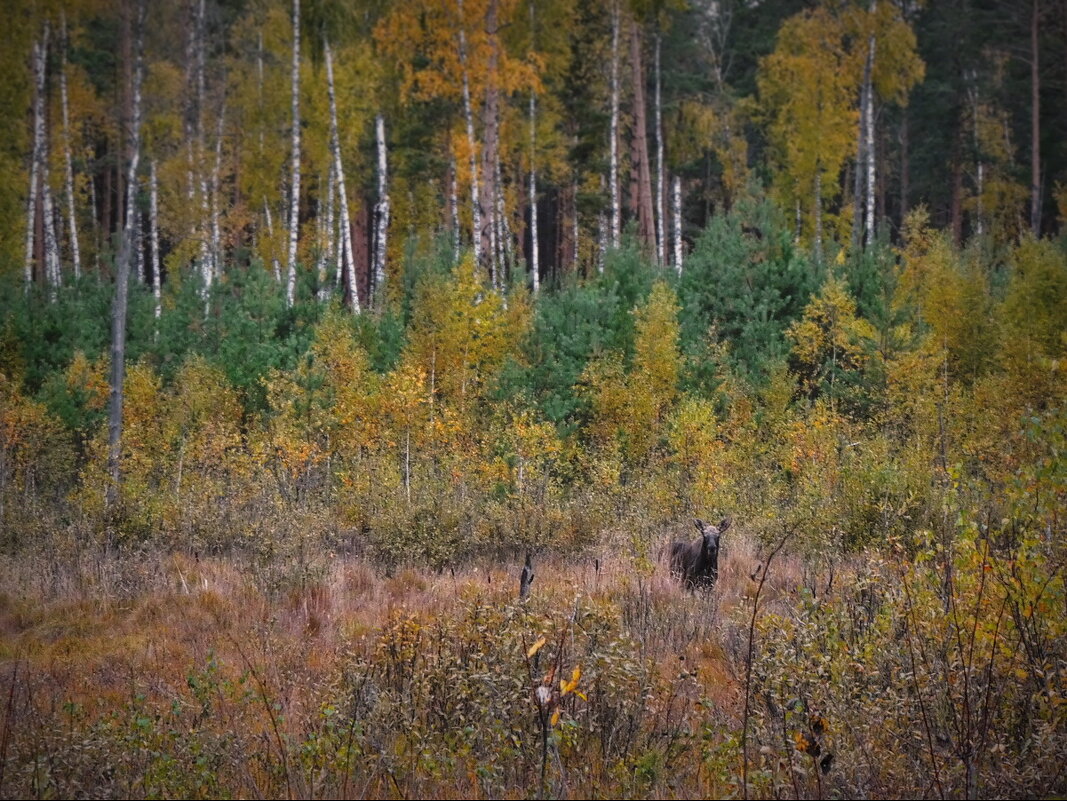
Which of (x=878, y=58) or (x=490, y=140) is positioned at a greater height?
(x=878, y=58)

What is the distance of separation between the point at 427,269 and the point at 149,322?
23.9 feet

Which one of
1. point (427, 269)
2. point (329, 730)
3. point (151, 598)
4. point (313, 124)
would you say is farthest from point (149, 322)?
point (329, 730)

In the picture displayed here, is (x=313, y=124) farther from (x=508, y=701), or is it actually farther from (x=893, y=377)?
(x=508, y=701)

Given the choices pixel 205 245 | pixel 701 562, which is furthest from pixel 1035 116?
pixel 205 245

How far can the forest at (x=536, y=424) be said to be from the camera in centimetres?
426

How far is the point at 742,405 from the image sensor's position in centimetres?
1570

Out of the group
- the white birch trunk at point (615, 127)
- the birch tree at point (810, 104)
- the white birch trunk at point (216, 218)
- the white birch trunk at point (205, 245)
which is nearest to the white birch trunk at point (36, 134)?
the white birch trunk at point (205, 245)

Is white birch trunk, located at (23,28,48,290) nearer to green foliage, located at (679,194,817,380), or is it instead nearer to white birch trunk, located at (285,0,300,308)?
white birch trunk, located at (285,0,300,308)

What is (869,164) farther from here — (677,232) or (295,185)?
(295,185)

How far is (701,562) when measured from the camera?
28.1ft

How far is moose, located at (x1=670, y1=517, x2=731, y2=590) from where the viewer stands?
8414mm

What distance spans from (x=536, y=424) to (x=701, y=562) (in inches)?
271

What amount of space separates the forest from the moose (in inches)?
1.9

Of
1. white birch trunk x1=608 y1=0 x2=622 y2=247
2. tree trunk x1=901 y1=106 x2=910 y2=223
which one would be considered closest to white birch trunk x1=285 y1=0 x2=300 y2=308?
white birch trunk x1=608 y1=0 x2=622 y2=247
